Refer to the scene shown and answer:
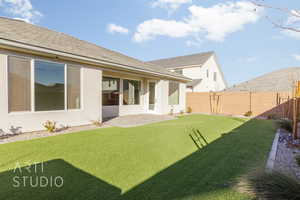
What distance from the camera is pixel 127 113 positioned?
1110 cm

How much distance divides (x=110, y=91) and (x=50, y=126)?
4.46 meters

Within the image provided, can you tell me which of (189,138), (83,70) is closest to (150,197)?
(189,138)

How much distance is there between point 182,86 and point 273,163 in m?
11.3

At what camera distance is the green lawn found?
2.43 m

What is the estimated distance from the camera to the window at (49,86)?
236 inches

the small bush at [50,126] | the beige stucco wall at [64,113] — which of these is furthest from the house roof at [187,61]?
the small bush at [50,126]

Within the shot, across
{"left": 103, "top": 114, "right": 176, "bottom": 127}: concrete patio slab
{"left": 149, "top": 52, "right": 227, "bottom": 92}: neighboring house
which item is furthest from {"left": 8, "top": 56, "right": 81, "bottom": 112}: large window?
{"left": 149, "top": 52, "right": 227, "bottom": 92}: neighboring house

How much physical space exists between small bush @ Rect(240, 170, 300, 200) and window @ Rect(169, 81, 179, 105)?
10739 mm

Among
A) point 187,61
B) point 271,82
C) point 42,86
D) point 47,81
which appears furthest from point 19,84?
point 271,82

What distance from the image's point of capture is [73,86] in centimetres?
701

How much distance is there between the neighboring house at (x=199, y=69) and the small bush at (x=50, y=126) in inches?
653

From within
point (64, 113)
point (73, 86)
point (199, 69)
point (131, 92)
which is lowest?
point (64, 113)

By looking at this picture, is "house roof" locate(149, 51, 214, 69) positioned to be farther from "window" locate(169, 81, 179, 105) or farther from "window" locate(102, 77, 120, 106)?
"window" locate(102, 77, 120, 106)

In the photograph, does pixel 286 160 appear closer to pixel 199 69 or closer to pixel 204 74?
pixel 199 69
